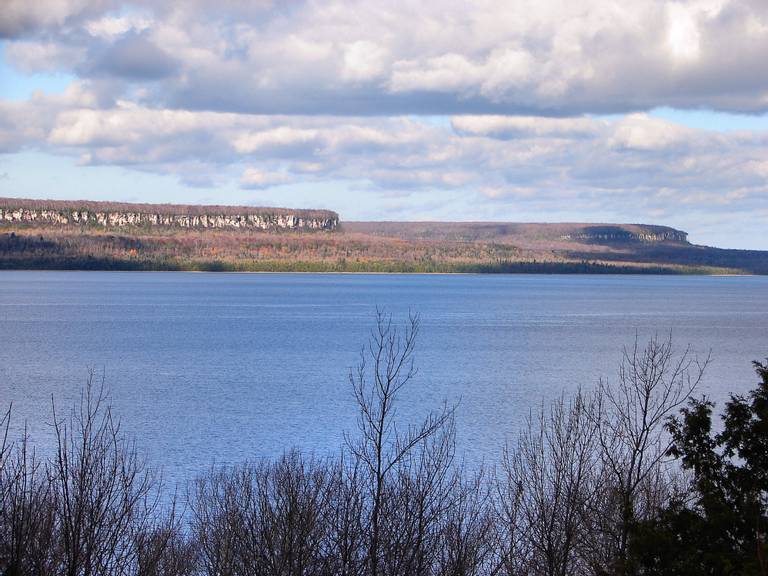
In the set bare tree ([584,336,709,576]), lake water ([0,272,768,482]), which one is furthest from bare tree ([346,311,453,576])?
bare tree ([584,336,709,576])

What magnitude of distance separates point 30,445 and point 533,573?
20.4 meters

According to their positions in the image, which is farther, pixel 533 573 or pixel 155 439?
pixel 155 439

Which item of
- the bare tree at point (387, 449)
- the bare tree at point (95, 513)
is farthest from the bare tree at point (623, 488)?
the bare tree at point (95, 513)

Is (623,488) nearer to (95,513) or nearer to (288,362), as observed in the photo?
(95,513)

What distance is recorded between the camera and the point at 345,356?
2598 inches

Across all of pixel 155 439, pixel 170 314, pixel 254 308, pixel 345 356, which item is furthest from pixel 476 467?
pixel 254 308

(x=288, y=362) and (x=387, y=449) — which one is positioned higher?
(x=387, y=449)

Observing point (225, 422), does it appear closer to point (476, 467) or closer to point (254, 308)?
point (476, 467)

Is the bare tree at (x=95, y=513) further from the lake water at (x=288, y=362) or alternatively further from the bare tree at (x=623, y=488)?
the lake water at (x=288, y=362)

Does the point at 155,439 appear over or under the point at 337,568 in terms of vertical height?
under

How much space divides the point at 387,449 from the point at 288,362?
3128cm

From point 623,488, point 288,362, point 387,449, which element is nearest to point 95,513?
point 623,488

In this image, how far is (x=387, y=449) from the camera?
32.0 meters

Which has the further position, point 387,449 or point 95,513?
point 387,449
